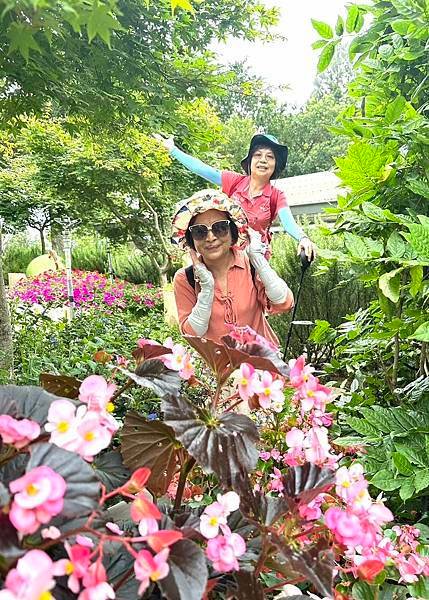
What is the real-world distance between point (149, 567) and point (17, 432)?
0.17 metres

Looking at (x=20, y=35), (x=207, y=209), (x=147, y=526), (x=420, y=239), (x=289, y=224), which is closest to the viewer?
(x=147, y=526)

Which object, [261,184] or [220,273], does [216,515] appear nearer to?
[220,273]

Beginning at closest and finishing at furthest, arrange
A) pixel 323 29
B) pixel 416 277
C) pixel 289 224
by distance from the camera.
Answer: pixel 416 277, pixel 323 29, pixel 289 224

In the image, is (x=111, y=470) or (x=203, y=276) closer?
(x=111, y=470)

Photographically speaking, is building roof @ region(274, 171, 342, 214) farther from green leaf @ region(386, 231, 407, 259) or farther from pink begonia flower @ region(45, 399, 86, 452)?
pink begonia flower @ region(45, 399, 86, 452)

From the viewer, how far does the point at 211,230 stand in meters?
1.94

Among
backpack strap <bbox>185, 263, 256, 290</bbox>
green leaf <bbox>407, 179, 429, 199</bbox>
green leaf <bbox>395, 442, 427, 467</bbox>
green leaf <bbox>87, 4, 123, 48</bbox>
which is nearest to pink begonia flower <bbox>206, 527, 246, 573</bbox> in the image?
green leaf <bbox>87, 4, 123, 48</bbox>

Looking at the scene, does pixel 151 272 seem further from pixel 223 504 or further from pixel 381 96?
pixel 223 504

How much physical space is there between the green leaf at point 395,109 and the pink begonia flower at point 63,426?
1.18m

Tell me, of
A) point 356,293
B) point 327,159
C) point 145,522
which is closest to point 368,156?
point 145,522

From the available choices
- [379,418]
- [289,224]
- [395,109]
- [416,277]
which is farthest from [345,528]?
[289,224]

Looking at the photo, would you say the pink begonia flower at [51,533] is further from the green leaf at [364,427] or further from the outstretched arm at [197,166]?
the outstretched arm at [197,166]

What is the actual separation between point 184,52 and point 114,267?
8.43 m

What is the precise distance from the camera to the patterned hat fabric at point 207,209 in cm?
193
